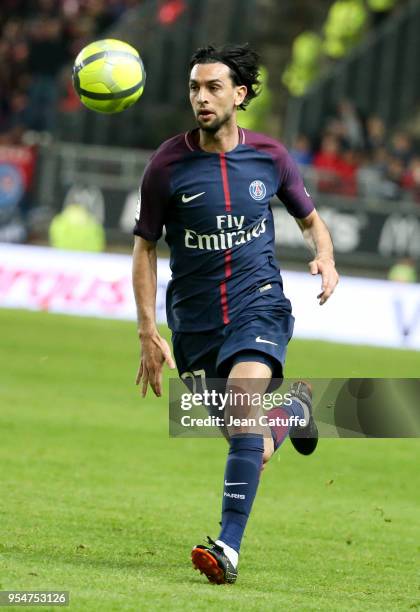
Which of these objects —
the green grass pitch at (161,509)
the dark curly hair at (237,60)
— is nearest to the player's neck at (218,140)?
the dark curly hair at (237,60)

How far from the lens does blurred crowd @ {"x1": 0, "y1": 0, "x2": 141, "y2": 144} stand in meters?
26.8

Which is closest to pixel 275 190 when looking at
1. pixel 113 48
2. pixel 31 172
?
pixel 113 48

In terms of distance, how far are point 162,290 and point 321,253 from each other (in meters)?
12.3

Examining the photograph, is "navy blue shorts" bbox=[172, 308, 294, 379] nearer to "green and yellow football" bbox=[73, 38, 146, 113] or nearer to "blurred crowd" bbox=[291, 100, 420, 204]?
"green and yellow football" bbox=[73, 38, 146, 113]

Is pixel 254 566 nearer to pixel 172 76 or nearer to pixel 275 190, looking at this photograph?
pixel 275 190

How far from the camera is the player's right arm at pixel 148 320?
6.26m

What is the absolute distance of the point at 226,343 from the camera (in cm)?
640

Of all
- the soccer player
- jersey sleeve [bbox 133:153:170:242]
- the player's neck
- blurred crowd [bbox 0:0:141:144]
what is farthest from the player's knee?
blurred crowd [bbox 0:0:141:144]

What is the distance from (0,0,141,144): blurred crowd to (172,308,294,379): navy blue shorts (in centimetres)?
2042

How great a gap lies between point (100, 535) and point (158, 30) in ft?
73.0

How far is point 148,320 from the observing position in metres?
6.29

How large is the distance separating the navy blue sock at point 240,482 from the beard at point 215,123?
1.48 metres

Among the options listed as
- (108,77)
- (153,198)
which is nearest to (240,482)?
(153,198)

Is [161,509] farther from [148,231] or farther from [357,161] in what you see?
[357,161]
